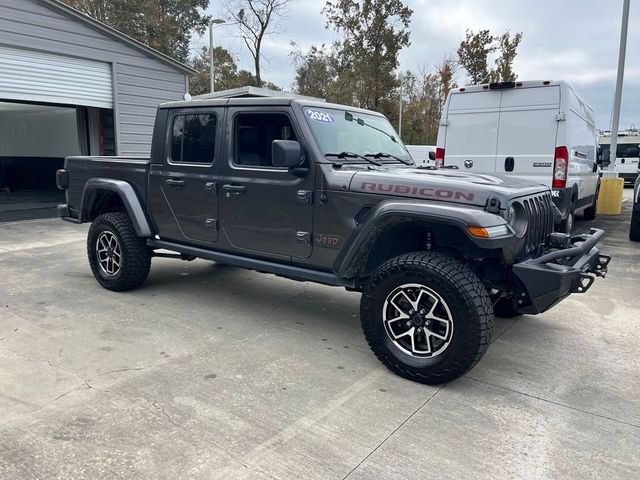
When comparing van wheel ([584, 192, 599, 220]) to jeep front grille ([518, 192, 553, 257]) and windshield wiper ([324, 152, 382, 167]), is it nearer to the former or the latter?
jeep front grille ([518, 192, 553, 257])

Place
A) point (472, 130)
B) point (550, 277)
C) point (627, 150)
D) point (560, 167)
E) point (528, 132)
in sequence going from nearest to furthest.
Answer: point (550, 277) < point (560, 167) < point (528, 132) < point (472, 130) < point (627, 150)

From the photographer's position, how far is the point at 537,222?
3648 mm

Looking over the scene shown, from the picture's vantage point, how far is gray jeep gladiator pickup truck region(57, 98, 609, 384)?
3.21m

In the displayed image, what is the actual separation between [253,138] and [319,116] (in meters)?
0.65

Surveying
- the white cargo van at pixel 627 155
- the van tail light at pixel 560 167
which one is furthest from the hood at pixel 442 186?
the white cargo van at pixel 627 155

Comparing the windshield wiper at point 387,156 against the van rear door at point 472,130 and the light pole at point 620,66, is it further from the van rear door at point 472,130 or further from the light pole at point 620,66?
the light pole at point 620,66

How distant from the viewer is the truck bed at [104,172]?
516 centimetres

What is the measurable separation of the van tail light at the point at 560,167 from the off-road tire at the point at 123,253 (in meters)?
5.86

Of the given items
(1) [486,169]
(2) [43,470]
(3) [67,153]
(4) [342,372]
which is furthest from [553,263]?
(3) [67,153]

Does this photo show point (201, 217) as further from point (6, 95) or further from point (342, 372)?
point (6, 95)

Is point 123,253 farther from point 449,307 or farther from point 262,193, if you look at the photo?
point 449,307

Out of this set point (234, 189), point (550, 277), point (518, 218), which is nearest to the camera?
point (550, 277)

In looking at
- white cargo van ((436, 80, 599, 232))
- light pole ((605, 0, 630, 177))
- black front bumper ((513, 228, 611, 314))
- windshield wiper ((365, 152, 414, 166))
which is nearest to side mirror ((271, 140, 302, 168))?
windshield wiper ((365, 152, 414, 166))

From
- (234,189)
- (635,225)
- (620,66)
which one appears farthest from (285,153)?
(620,66)
